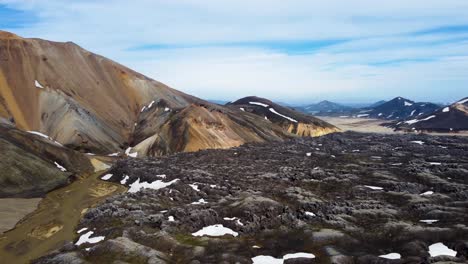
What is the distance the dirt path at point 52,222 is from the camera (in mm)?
51875

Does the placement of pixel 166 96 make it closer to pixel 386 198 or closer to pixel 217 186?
pixel 217 186

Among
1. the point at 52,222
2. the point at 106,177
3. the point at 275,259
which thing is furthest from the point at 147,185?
the point at 275,259

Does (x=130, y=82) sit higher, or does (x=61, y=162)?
(x=130, y=82)

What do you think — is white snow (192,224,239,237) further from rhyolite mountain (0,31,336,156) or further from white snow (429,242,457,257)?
rhyolite mountain (0,31,336,156)

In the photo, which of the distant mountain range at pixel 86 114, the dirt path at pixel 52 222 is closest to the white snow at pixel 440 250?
the dirt path at pixel 52 222

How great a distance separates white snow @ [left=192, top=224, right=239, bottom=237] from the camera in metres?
53.9

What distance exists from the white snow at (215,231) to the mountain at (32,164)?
121ft

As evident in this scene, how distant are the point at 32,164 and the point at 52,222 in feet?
94.2

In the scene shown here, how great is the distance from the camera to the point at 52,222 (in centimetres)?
6188

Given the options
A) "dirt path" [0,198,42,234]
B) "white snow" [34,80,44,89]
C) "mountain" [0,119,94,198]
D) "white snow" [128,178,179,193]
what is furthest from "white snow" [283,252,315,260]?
"white snow" [34,80,44,89]

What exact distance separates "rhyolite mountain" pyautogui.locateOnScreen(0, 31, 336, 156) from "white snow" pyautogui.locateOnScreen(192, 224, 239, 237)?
6968cm

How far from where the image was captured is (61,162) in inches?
3809

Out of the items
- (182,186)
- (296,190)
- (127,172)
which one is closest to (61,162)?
(127,172)

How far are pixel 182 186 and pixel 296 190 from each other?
17.8 metres
